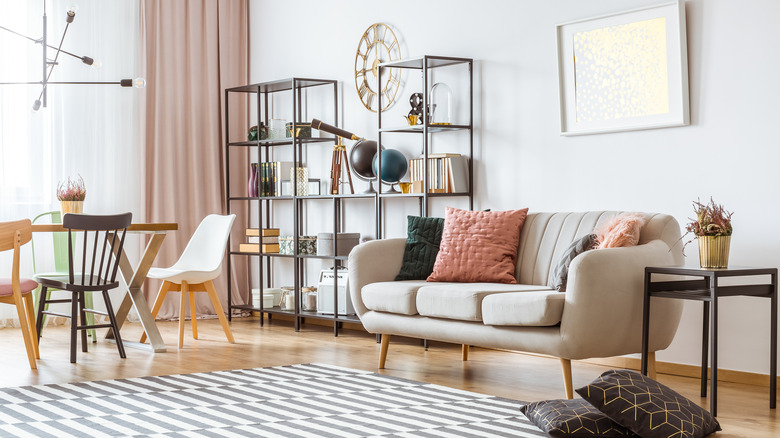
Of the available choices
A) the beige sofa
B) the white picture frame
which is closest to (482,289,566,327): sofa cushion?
the beige sofa

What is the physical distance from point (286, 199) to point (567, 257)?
3271 millimetres

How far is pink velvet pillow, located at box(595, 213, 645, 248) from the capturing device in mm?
3801

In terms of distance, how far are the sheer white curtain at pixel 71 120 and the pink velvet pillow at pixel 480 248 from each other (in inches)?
119

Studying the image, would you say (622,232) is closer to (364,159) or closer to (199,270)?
(364,159)

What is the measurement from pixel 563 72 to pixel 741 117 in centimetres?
104

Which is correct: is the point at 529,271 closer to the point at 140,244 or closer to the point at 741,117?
the point at 741,117

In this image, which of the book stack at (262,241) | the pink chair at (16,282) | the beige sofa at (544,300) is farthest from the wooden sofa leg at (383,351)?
the book stack at (262,241)

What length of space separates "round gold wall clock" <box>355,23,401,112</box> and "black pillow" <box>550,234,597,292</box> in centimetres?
236

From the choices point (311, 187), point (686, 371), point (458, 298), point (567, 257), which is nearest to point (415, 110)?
point (311, 187)

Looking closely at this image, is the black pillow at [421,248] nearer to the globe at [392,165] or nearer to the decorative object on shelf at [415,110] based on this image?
the globe at [392,165]

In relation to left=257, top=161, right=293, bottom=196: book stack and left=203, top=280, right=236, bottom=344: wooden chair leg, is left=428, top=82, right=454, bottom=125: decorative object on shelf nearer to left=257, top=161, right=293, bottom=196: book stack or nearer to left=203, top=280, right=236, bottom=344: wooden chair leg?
left=257, top=161, right=293, bottom=196: book stack

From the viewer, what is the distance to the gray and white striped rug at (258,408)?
3133 mm

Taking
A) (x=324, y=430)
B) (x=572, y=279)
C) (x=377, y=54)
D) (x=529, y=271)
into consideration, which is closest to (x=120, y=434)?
(x=324, y=430)

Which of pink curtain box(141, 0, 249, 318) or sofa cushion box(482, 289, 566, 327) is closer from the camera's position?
sofa cushion box(482, 289, 566, 327)
